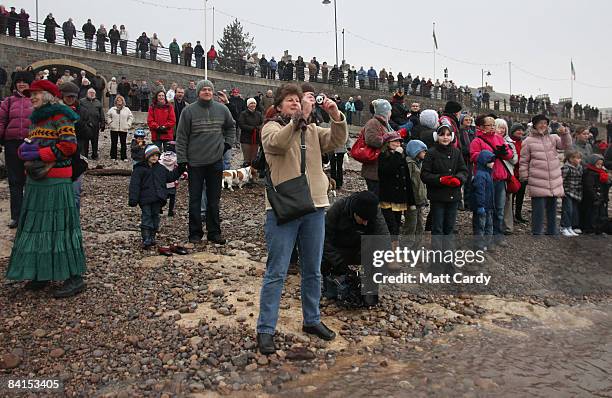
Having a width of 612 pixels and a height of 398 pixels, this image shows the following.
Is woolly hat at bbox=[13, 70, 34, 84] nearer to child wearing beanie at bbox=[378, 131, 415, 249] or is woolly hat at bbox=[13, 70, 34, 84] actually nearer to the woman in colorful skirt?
the woman in colorful skirt

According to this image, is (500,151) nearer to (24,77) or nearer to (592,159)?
(592,159)

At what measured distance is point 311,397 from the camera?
10.3 feet

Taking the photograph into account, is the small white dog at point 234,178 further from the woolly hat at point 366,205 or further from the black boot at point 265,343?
the black boot at point 265,343

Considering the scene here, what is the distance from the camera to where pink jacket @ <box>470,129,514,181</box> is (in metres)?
7.05

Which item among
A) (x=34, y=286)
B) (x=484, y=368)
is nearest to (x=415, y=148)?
(x=484, y=368)

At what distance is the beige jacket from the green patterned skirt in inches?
87.3

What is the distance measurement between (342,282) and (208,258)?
79.5 inches

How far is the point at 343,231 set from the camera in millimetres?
4801

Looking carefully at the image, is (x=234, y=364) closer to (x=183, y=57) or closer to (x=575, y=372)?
(x=575, y=372)

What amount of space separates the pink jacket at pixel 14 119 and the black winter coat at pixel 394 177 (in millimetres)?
4969

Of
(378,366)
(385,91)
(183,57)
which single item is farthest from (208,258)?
(385,91)

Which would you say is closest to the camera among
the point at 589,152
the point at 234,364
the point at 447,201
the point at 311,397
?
the point at 311,397

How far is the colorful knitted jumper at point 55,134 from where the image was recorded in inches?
177

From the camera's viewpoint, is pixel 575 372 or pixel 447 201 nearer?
pixel 575 372
